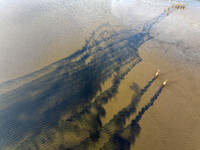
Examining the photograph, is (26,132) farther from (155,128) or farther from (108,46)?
(108,46)

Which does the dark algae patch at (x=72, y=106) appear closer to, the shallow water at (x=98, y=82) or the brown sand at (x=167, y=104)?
the shallow water at (x=98, y=82)

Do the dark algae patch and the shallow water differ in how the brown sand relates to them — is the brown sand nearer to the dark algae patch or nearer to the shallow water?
the shallow water

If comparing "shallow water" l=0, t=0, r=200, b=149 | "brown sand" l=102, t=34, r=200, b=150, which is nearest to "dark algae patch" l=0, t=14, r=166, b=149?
"shallow water" l=0, t=0, r=200, b=149

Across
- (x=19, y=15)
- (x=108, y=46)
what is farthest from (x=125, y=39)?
(x=19, y=15)

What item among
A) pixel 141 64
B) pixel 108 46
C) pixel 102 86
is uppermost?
pixel 108 46

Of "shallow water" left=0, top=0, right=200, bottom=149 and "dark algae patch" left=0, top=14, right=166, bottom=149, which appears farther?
"shallow water" left=0, top=0, right=200, bottom=149

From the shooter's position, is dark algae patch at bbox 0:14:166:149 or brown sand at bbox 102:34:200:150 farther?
brown sand at bbox 102:34:200:150

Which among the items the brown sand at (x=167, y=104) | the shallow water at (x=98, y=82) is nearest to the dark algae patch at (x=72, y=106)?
the shallow water at (x=98, y=82)

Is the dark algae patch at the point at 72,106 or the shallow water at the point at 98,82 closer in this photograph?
the dark algae patch at the point at 72,106

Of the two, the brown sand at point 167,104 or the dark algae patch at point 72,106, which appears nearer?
the dark algae patch at point 72,106
